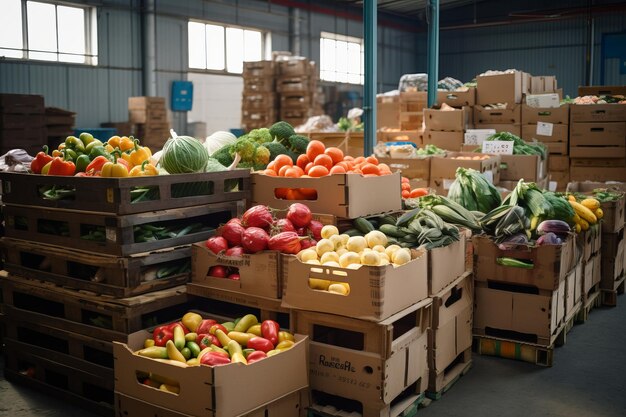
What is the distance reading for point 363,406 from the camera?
3.16m

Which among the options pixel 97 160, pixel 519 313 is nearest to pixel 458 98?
pixel 519 313

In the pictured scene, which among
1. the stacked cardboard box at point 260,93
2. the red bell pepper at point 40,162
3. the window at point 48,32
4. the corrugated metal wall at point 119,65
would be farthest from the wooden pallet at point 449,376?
the window at point 48,32

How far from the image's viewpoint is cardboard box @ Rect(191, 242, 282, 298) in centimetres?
341

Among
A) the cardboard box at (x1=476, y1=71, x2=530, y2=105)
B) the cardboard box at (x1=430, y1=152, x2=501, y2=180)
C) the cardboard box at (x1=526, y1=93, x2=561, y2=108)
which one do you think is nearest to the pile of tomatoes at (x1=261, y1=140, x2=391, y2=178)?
the cardboard box at (x1=430, y1=152, x2=501, y2=180)

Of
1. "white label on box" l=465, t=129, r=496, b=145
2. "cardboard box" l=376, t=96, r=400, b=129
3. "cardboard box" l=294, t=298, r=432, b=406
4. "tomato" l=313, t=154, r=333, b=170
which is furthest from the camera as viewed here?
"cardboard box" l=376, t=96, r=400, b=129

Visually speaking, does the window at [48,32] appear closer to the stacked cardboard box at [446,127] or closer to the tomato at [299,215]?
the stacked cardboard box at [446,127]

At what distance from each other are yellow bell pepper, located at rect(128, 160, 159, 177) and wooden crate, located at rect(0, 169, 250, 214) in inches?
4.5

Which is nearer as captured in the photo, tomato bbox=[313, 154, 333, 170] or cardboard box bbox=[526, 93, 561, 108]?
tomato bbox=[313, 154, 333, 170]

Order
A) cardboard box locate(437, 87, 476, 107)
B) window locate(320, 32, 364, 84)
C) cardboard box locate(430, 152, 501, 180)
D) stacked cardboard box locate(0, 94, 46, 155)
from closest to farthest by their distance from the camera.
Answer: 1. cardboard box locate(430, 152, 501, 180)
2. cardboard box locate(437, 87, 476, 107)
3. stacked cardboard box locate(0, 94, 46, 155)
4. window locate(320, 32, 364, 84)

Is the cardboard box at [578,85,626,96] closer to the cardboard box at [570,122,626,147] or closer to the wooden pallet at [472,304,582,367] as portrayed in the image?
the cardboard box at [570,122,626,147]

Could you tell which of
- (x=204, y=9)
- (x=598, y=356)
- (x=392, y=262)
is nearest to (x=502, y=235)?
(x=598, y=356)

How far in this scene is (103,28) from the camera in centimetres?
1348

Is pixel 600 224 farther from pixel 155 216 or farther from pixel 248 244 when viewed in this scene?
pixel 155 216

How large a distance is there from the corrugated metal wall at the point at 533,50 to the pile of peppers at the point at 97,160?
1846cm
